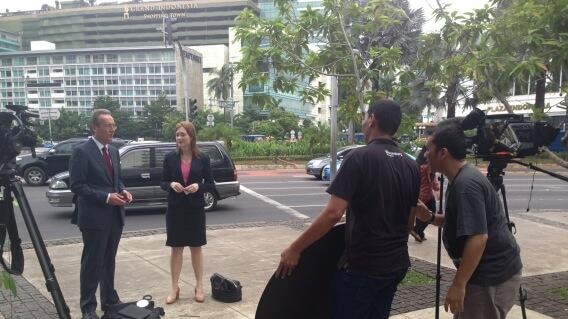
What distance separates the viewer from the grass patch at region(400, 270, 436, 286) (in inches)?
215

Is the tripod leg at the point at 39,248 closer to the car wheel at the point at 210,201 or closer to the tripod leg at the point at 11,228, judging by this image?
the tripod leg at the point at 11,228

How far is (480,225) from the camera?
8.16 ft

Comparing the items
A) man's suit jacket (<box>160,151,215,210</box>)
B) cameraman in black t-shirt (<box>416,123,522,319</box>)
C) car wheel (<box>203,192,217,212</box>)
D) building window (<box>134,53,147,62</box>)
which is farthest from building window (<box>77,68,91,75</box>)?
cameraman in black t-shirt (<box>416,123,522,319</box>)

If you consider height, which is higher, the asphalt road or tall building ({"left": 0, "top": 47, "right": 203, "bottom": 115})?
tall building ({"left": 0, "top": 47, "right": 203, "bottom": 115})

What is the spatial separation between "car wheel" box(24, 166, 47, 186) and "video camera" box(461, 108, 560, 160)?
636 inches

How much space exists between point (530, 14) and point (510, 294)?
2854 millimetres

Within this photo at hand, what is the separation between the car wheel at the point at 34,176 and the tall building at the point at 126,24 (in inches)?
4719

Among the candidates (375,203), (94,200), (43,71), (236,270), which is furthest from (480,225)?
(43,71)

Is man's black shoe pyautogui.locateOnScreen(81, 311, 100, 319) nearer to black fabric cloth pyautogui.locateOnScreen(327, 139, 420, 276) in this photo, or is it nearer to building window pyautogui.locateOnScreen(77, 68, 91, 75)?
black fabric cloth pyautogui.locateOnScreen(327, 139, 420, 276)

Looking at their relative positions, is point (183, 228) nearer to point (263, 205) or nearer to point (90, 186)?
point (90, 186)

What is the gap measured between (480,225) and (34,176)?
16831 millimetres

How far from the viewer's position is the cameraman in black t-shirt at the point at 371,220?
8.12ft

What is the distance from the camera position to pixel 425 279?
5.61m

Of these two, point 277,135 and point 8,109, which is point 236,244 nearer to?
point 8,109
